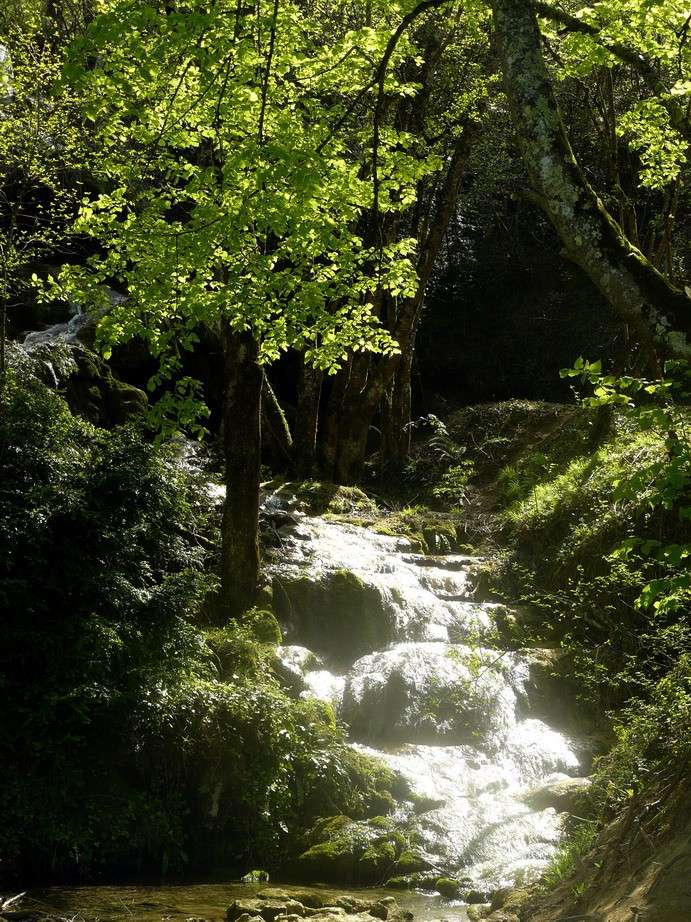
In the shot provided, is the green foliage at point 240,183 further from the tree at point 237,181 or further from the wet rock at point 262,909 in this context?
the wet rock at point 262,909

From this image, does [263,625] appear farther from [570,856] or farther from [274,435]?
[274,435]

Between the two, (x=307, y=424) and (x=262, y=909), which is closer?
(x=262, y=909)

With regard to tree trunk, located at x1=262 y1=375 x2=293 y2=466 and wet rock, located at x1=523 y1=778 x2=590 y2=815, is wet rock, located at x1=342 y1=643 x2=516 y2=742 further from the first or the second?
tree trunk, located at x1=262 y1=375 x2=293 y2=466

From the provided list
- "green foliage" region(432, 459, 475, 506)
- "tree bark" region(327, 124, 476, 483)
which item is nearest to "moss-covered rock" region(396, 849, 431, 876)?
"green foliage" region(432, 459, 475, 506)

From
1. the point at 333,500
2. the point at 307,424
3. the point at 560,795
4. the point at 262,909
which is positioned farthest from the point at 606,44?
the point at 307,424

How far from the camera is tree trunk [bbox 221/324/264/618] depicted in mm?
10883

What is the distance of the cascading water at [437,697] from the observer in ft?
26.6

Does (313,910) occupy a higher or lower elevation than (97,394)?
lower

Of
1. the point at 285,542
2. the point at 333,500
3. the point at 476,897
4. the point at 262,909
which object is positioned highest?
the point at 333,500

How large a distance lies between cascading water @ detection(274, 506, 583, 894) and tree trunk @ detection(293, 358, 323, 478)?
3297 mm

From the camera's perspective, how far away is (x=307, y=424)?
54.6 feet

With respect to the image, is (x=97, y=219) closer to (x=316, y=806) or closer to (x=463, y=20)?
(x=316, y=806)

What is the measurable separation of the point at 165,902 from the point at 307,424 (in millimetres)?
10652

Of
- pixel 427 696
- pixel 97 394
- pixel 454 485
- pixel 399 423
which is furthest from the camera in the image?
pixel 399 423
